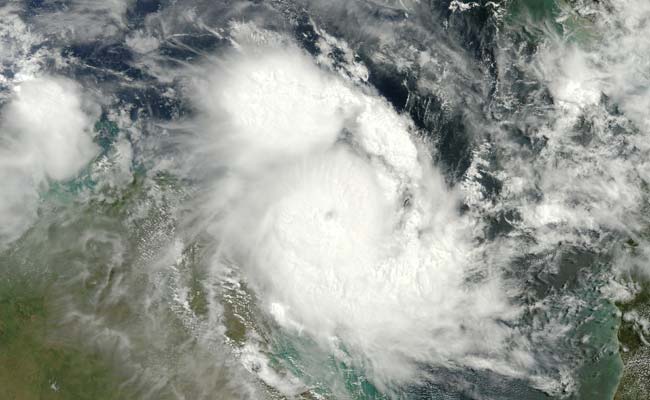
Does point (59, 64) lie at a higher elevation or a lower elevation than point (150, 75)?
lower

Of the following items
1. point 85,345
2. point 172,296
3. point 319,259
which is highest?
point 319,259

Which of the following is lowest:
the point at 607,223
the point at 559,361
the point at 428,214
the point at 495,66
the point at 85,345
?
the point at 85,345

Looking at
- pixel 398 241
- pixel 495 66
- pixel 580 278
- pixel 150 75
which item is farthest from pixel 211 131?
pixel 580 278

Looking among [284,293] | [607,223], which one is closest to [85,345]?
[284,293]

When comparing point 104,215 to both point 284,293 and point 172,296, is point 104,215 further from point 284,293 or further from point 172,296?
point 284,293

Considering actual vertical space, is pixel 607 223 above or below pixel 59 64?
above

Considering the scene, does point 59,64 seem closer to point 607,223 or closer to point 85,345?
point 85,345
